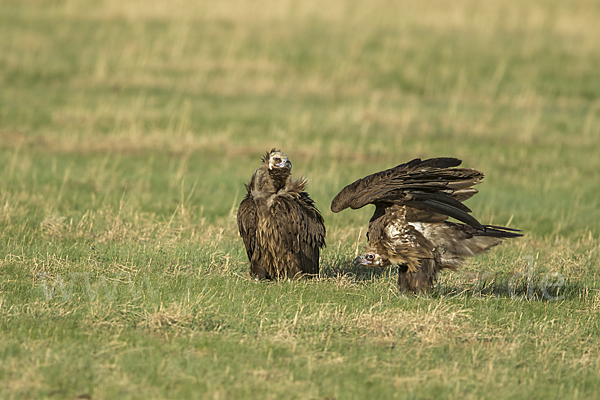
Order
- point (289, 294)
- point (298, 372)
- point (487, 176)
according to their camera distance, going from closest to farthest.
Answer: point (298, 372), point (289, 294), point (487, 176)

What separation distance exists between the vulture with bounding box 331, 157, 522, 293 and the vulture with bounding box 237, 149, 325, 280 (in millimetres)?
513

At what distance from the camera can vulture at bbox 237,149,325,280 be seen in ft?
25.4

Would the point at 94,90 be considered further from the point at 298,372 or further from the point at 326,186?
the point at 298,372

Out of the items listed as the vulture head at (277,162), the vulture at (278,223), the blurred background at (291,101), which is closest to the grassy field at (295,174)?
the blurred background at (291,101)

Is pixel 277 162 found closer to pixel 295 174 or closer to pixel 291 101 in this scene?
pixel 295 174

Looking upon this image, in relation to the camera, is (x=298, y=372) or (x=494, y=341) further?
(x=494, y=341)

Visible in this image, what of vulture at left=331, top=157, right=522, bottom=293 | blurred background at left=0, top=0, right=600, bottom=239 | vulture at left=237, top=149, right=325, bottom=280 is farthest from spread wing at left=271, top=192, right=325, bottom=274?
blurred background at left=0, top=0, right=600, bottom=239

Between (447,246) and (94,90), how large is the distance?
48.0 feet

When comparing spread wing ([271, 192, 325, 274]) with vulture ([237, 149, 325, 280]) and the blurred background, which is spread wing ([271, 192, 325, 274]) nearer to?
vulture ([237, 149, 325, 280])

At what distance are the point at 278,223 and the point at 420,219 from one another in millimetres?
1314

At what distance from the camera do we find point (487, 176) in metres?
15.5

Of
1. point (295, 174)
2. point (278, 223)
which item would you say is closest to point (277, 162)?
point (278, 223)

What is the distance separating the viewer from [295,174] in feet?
48.8

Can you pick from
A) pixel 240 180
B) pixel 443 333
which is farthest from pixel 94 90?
pixel 443 333
